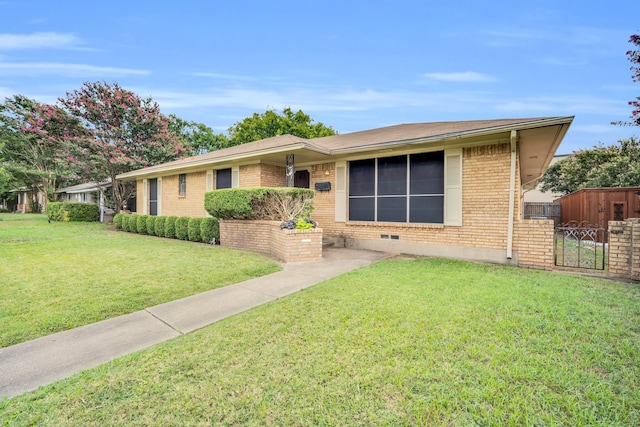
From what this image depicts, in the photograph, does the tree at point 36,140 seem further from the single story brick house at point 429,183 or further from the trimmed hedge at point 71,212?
the single story brick house at point 429,183

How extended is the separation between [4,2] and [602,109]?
85.8ft

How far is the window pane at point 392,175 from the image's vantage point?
7.94 meters

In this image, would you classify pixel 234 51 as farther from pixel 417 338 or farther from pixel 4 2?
pixel 417 338

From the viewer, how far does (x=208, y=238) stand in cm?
1005

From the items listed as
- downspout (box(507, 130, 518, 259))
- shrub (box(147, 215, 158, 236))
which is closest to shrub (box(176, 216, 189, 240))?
shrub (box(147, 215, 158, 236))

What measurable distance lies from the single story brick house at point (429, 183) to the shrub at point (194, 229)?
6.87ft

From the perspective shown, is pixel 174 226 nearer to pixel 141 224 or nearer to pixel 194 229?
pixel 194 229

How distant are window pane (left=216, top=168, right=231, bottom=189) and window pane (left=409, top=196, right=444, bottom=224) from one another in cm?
717

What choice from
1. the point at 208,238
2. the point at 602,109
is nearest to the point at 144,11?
the point at 208,238

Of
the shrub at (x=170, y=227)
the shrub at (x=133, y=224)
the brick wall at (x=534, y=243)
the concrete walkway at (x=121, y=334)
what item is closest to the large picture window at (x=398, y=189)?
the brick wall at (x=534, y=243)

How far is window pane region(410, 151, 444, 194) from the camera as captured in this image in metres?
7.42

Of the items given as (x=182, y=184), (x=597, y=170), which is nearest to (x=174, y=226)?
(x=182, y=184)

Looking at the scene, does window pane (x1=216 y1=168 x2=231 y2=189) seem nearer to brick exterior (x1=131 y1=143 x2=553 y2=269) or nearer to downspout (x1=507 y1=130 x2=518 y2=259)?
brick exterior (x1=131 y1=143 x2=553 y2=269)

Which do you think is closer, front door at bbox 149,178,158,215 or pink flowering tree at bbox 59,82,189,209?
front door at bbox 149,178,158,215
